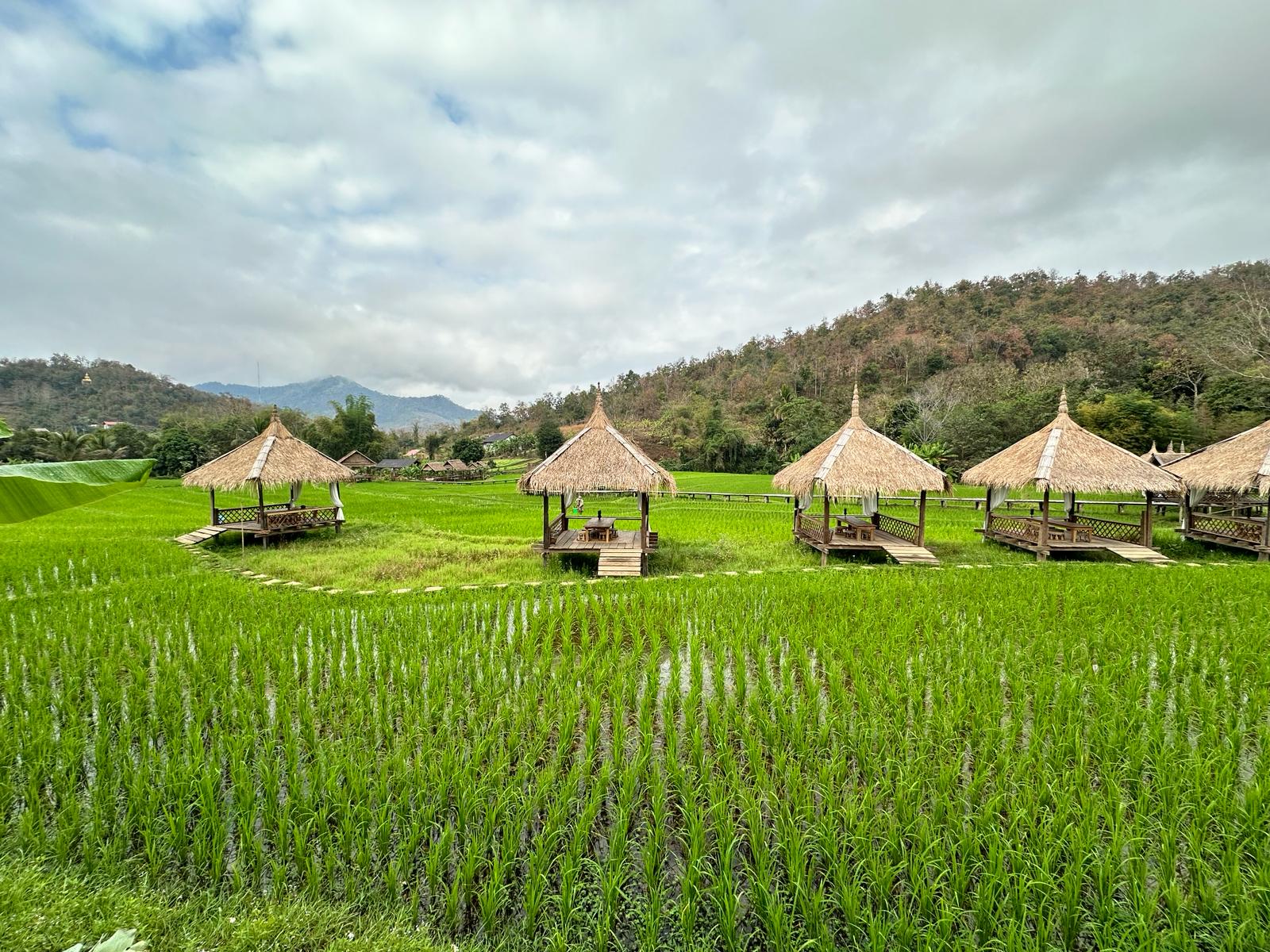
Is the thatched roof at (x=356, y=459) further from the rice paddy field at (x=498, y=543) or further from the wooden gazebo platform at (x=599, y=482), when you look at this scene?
the wooden gazebo platform at (x=599, y=482)

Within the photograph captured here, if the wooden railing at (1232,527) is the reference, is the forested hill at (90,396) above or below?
above

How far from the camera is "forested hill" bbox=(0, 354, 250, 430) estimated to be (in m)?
58.3

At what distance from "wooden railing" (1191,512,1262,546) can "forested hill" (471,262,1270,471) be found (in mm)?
16624

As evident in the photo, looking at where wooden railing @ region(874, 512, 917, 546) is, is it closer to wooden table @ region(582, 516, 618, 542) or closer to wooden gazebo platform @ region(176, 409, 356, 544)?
wooden table @ region(582, 516, 618, 542)

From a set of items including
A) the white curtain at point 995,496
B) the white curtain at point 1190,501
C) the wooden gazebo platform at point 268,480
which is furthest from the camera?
the wooden gazebo platform at point 268,480

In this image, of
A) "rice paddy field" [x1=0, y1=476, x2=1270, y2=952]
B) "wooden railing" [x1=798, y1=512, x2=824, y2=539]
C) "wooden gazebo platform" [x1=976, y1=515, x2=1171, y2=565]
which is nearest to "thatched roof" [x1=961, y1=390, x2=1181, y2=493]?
"wooden gazebo platform" [x1=976, y1=515, x2=1171, y2=565]

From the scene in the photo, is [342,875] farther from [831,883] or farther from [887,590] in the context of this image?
[887,590]

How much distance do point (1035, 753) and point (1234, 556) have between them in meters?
13.2

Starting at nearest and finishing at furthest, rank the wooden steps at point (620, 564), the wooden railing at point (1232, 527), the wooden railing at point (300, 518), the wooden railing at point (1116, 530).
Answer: the wooden steps at point (620, 564) → the wooden railing at point (1232, 527) → the wooden railing at point (1116, 530) → the wooden railing at point (300, 518)

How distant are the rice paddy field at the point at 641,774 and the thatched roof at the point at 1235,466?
19.1 ft

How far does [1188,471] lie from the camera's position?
13266mm

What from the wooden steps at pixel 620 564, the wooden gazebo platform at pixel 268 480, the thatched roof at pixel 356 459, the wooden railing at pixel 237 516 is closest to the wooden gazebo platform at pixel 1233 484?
the wooden steps at pixel 620 564

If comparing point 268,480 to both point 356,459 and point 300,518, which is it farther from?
point 356,459

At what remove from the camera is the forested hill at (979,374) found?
28969 millimetres
